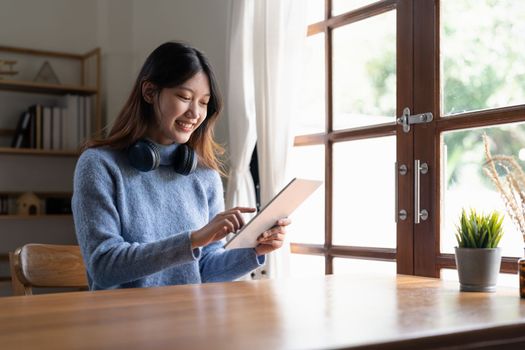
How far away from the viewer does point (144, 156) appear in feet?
6.29

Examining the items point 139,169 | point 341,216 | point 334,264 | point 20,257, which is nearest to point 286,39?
point 341,216

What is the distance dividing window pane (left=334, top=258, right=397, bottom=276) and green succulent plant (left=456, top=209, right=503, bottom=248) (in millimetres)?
997

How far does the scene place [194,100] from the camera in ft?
6.67

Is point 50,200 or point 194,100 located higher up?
point 194,100

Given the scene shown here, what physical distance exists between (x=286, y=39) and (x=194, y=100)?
1014mm

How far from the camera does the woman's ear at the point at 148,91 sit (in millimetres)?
2041

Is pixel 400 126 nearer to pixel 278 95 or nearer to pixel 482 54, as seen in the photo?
pixel 482 54

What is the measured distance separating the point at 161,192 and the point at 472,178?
1.04m

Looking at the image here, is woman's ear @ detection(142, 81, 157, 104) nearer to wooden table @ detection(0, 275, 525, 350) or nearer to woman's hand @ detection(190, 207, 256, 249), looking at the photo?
woman's hand @ detection(190, 207, 256, 249)

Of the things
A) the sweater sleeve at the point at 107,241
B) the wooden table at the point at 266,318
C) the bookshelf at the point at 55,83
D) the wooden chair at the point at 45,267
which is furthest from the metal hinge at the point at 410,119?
the bookshelf at the point at 55,83

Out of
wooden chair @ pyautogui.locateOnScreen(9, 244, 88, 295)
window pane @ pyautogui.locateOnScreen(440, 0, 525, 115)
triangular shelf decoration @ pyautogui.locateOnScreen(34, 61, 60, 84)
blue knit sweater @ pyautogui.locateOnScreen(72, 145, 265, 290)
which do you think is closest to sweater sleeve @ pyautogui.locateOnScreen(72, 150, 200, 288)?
blue knit sweater @ pyautogui.locateOnScreen(72, 145, 265, 290)

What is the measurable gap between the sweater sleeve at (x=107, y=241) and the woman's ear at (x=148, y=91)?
25cm

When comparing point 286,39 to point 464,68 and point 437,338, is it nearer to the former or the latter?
point 464,68

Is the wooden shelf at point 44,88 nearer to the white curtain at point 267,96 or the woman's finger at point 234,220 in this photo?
the white curtain at point 267,96
